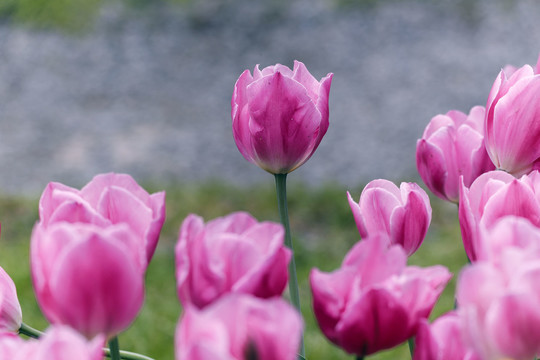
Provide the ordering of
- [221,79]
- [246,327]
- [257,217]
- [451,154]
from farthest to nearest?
[221,79]
[257,217]
[451,154]
[246,327]

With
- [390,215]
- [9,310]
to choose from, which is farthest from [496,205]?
[9,310]

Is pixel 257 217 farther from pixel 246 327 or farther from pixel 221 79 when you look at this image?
pixel 246 327

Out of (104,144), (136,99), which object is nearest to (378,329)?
(104,144)

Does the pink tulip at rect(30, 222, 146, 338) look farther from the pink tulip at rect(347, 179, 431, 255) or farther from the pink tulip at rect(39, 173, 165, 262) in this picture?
the pink tulip at rect(347, 179, 431, 255)

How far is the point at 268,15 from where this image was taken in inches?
242

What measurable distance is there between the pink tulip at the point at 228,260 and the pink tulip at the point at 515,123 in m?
0.28

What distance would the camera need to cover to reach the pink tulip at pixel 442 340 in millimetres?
425

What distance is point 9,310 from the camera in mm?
558

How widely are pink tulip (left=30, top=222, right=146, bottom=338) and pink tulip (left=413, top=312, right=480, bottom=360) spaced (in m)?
0.15

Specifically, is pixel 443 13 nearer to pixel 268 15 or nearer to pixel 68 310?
pixel 268 15

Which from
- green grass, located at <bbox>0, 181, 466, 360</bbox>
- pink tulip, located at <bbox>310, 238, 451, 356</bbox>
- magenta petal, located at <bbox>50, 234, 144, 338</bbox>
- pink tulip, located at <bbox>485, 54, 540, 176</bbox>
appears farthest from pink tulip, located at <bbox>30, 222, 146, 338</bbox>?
green grass, located at <bbox>0, 181, 466, 360</bbox>

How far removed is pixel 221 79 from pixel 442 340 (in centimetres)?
518

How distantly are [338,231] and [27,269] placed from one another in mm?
1318

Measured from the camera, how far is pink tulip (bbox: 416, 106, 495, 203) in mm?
711
